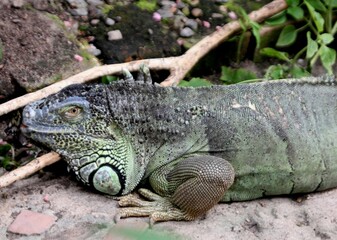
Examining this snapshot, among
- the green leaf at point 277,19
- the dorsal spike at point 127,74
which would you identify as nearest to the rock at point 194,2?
the green leaf at point 277,19

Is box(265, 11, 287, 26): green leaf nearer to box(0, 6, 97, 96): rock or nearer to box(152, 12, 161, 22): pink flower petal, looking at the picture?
box(152, 12, 161, 22): pink flower petal

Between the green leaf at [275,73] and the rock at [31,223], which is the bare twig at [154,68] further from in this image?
the green leaf at [275,73]

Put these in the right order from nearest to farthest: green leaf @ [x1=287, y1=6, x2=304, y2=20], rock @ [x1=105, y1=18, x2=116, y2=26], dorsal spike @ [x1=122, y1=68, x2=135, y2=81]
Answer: dorsal spike @ [x1=122, y1=68, x2=135, y2=81], rock @ [x1=105, y1=18, x2=116, y2=26], green leaf @ [x1=287, y1=6, x2=304, y2=20]

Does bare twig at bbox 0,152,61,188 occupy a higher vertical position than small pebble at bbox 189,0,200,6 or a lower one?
lower

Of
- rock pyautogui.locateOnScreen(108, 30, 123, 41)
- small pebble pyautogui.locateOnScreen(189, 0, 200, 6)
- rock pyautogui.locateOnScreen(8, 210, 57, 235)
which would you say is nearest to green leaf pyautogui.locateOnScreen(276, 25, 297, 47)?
small pebble pyautogui.locateOnScreen(189, 0, 200, 6)

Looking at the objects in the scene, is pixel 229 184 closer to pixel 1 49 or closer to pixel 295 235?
pixel 295 235

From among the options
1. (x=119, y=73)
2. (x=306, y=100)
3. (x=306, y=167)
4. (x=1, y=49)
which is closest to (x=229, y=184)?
(x=306, y=167)
